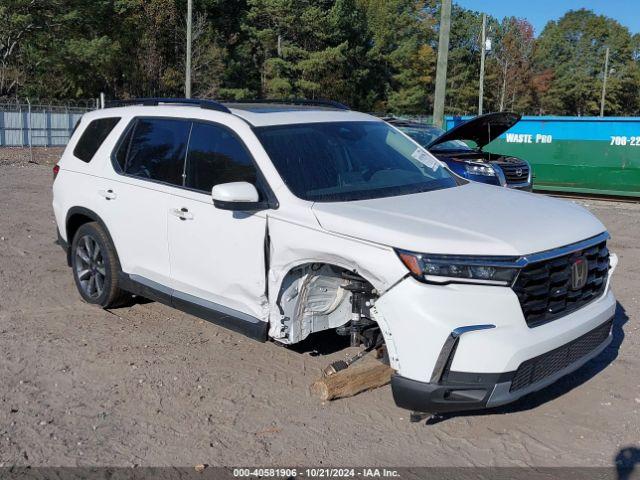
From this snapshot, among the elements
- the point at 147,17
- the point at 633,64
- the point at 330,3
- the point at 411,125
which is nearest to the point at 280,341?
the point at 411,125

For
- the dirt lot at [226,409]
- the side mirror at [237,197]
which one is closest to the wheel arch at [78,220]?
the dirt lot at [226,409]

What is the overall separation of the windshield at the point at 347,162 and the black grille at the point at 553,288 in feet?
3.80

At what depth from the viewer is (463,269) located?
357 cm

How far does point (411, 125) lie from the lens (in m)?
12.2

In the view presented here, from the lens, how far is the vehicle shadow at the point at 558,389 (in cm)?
433

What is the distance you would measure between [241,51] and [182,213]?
49.1 m

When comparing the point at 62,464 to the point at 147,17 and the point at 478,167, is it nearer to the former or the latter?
the point at 478,167

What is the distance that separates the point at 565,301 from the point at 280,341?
1745 mm

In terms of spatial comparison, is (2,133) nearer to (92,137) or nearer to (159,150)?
(92,137)

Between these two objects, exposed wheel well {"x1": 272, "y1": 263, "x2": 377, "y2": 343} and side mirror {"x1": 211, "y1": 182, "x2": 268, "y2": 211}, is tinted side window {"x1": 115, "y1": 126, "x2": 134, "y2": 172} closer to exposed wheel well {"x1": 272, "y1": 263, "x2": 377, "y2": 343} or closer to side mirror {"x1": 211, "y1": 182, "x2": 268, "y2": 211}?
side mirror {"x1": 211, "y1": 182, "x2": 268, "y2": 211}

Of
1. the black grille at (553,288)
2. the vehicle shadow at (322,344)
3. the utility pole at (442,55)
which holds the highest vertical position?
the utility pole at (442,55)

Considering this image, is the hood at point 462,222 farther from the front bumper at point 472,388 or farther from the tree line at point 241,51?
the tree line at point 241,51

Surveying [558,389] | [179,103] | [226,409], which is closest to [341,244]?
[226,409]

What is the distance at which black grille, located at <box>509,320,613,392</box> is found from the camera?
366 cm
